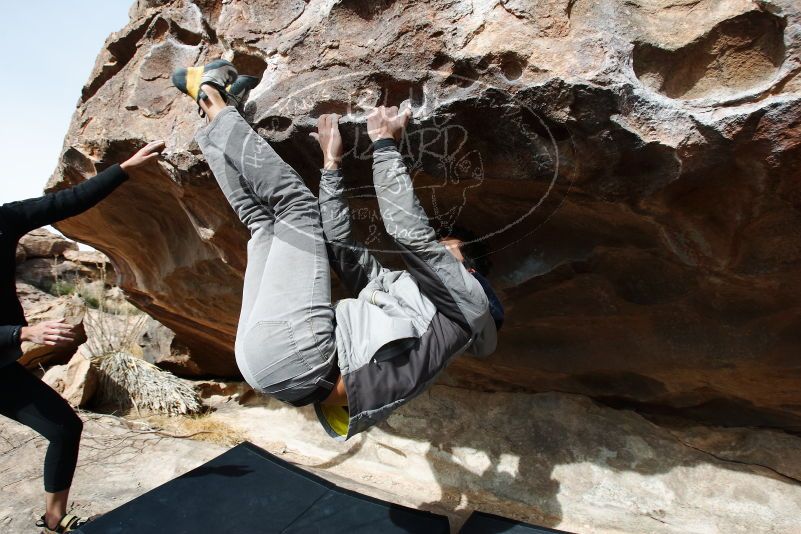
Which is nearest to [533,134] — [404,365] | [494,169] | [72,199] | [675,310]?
[494,169]

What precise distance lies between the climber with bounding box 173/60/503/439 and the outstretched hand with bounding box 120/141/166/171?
1.70 ft

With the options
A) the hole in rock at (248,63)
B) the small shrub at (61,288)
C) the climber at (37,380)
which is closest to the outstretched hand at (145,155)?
the climber at (37,380)

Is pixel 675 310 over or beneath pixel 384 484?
over

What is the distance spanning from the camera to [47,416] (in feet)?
6.83

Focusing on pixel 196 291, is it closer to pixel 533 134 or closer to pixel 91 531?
pixel 91 531

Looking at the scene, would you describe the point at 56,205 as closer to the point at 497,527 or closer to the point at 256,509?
the point at 256,509

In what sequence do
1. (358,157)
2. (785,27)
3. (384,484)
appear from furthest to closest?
(384,484) → (358,157) → (785,27)

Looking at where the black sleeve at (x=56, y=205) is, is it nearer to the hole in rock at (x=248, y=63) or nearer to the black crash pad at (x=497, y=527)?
the hole in rock at (x=248, y=63)

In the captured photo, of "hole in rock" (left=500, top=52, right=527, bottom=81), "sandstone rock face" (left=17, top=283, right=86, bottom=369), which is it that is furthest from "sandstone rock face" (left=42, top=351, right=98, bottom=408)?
"hole in rock" (left=500, top=52, right=527, bottom=81)

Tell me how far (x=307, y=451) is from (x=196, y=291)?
1094 millimetres

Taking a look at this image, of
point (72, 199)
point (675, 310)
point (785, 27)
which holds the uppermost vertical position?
point (785, 27)

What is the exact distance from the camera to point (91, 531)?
2.01m

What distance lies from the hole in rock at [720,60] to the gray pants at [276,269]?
1039mm

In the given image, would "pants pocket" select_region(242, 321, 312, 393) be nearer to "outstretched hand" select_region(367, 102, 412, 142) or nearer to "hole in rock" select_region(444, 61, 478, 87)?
"outstretched hand" select_region(367, 102, 412, 142)
